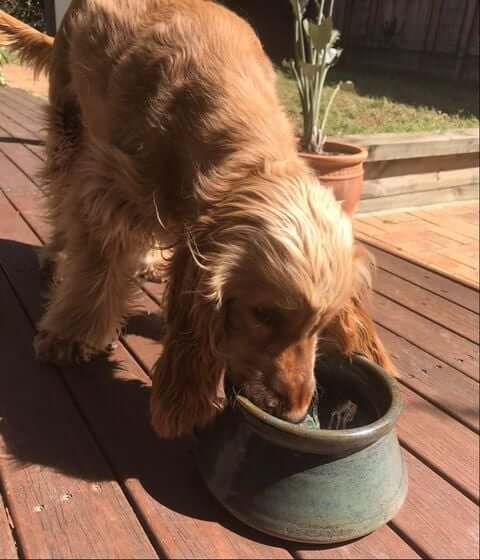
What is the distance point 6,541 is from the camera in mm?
1717

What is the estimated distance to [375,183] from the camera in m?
5.56

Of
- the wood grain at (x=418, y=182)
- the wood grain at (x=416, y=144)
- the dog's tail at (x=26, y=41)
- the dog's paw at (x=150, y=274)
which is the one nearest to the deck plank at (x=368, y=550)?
the dog's paw at (x=150, y=274)

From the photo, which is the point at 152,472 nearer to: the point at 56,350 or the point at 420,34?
the point at 56,350

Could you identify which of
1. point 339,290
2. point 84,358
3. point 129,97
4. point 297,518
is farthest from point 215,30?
point 297,518

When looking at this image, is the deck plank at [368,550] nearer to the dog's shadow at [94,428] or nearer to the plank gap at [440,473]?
the dog's shadow at [94,428]

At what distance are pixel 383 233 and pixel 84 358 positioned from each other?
325 cm

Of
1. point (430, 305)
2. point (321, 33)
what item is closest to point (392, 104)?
point (321, 33)

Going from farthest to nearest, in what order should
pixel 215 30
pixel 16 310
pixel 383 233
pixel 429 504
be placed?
1. pixel 383 233
2. pixel 16 310
3. pixel 215 30
4. pixel 429 504

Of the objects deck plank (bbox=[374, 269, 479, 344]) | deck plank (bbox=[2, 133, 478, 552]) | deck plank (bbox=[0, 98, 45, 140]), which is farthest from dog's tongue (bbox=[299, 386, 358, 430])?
deck plank (bbox=[0, 98, 45, 140])

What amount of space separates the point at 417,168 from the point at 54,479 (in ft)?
15.3

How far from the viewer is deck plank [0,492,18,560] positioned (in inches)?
66.4

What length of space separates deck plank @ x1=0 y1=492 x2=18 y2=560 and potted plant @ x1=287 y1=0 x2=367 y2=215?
2.99 meters

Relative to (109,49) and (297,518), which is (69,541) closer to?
(297,518)

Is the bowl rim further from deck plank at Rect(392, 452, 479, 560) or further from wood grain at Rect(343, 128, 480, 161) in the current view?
wood grain at Rect(343, 128, 480, 161)
